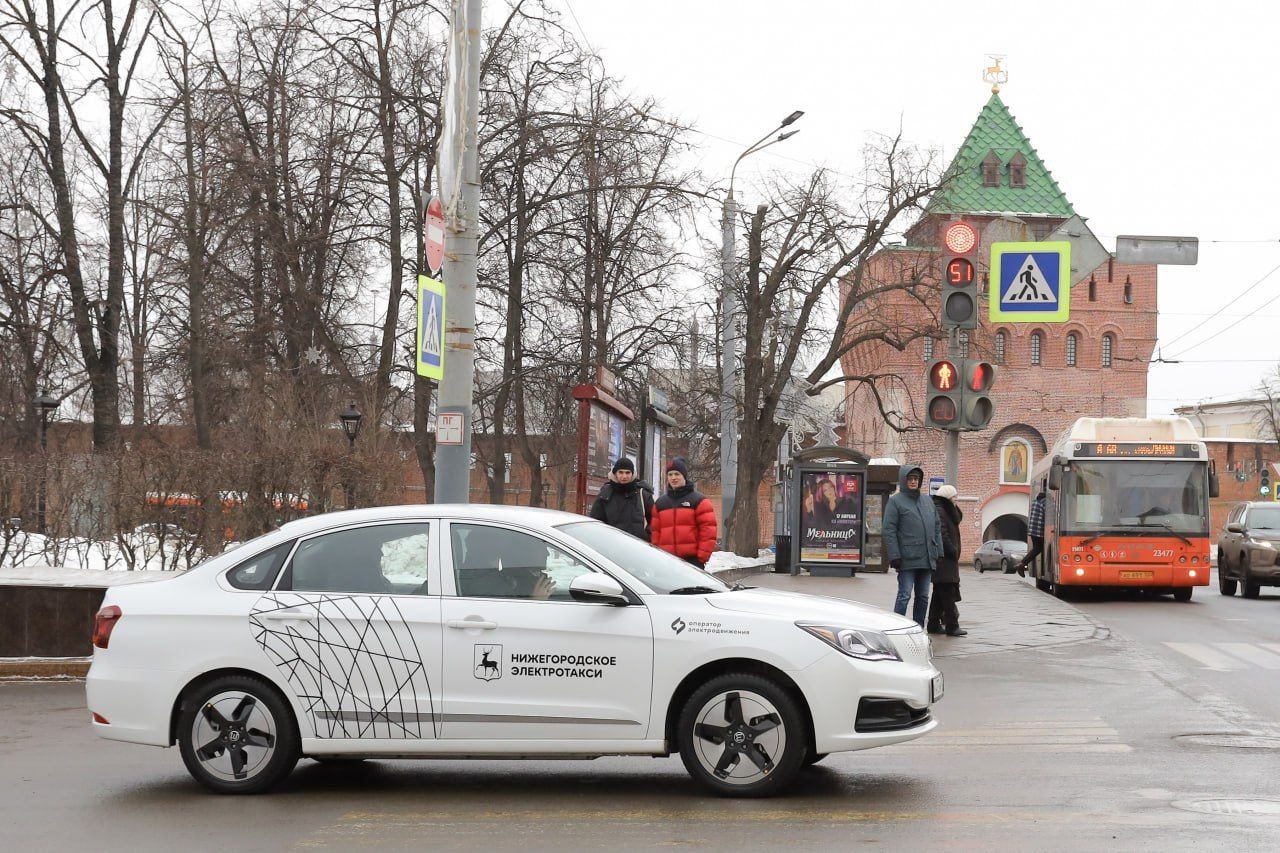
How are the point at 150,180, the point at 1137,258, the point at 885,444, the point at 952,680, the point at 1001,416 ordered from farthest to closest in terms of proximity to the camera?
the point at 885,444, the point at 1001,416, the point at 150,180, the point at 1137,258, the point at 952,680

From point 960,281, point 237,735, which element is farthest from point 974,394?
point 237,735

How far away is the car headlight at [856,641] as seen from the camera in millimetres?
7398

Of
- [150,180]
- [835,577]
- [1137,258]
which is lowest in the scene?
[835,577]

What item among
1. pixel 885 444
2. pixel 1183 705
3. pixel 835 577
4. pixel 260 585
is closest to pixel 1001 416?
pixel 885 444

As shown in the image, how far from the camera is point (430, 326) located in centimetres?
1202

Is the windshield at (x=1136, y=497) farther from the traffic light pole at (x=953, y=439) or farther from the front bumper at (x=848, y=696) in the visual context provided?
the front bumper at (x=848, y=696)

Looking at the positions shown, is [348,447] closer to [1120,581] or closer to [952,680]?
[952,680]

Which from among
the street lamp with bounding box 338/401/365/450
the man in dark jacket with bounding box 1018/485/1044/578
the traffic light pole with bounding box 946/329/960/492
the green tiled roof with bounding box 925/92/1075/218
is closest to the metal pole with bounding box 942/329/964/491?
the traffic light pole with bounding box 946/329/960/492

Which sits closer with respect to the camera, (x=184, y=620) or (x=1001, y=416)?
(x=184, y=620)

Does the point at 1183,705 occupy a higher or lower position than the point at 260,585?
lower

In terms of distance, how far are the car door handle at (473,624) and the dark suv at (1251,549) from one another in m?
22.3

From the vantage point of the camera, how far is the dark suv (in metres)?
26.3

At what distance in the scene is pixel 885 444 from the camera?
7212cm

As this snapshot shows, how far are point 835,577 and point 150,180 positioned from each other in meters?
16.2
